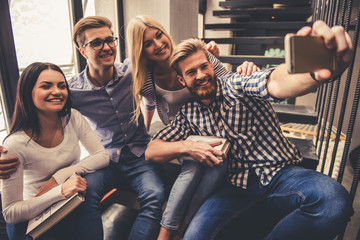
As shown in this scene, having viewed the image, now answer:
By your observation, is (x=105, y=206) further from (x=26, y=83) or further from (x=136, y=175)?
(x=26, y=83)

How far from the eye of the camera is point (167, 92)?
5.79 feet

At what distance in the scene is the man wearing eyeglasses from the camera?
1.45 metres

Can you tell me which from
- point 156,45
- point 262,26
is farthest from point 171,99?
point 262,26

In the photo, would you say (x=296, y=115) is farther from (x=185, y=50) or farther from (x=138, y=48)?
(x=138, y=48)

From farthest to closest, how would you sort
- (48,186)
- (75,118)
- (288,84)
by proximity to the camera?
(75,118) < (48,186) < (288,84)

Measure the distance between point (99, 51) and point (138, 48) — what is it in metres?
0.26

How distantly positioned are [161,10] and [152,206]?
2333 millimetres

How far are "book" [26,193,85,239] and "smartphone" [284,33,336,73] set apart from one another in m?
1.15

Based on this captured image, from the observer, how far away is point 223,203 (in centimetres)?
129

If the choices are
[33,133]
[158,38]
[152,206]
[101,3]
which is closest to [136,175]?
[152,206]

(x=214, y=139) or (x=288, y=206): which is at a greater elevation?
(x=214, y=139)

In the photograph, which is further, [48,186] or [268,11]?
[268,11]

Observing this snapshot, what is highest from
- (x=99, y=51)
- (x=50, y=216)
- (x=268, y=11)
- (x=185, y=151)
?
(x=268, y=11)

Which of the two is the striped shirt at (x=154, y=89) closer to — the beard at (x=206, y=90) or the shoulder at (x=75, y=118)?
the beard at (x=206, y=90)
